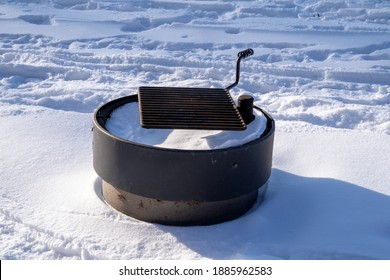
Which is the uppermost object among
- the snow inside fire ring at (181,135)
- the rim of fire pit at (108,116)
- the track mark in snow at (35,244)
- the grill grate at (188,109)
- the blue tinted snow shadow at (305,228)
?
the grill grate at (188,109)

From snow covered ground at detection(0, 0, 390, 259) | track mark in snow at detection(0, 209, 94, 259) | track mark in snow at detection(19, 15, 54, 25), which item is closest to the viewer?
track mark in snow at detection(0, 209, 94, 259)

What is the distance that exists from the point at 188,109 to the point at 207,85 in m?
1.92

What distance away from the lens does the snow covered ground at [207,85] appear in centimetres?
277

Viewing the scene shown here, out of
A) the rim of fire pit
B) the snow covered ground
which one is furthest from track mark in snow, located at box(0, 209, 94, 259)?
the rim of fire pit

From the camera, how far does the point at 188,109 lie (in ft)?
9.93

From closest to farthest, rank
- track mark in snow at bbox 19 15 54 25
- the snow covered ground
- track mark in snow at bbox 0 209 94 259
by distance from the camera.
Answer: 1. track mark in snow at bbox 0 209 94 259
2. the snow covered ground
3. track mark in snow at bbox 19 15 54 25

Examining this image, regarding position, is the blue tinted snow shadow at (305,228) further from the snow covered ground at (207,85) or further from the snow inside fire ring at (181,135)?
the snow inside fire ring at (181,135)

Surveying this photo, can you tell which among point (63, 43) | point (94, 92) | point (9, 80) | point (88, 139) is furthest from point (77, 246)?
point (63, 43)

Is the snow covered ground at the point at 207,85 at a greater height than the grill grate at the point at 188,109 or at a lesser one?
lesser

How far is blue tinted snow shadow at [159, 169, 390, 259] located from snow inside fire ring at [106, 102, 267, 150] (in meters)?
0.38

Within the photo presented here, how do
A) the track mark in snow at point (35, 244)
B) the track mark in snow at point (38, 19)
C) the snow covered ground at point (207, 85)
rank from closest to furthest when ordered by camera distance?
the track mark in snow at point (35, 244), the snow covered ground at point (207, 85), the track mark in snow at point (38, 19)

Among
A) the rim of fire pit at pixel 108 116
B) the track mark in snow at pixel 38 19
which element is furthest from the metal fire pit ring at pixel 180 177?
the track mark in snow at pixel 38 19

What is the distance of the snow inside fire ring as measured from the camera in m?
2.83

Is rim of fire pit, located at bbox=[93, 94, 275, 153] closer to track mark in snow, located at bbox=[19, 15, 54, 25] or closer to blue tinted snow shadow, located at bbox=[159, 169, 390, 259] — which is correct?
blue tinted snow shadow, located at bbox=[159, 169, 390, 259]
